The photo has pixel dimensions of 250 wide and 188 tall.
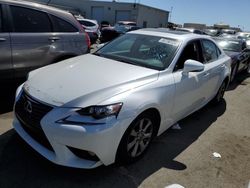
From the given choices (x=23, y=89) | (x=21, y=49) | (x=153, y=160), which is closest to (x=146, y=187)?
(x=153, y=160)

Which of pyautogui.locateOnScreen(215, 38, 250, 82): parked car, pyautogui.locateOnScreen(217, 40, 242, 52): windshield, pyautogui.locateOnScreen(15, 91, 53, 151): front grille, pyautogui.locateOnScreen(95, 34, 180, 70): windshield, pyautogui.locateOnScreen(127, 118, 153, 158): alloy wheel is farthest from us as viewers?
pyautogui.locateOnScreen(217, 40, 242, 52): windshield

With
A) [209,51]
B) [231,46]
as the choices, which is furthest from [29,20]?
[231,46]

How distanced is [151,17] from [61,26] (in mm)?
43757

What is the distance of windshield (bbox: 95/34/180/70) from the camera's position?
12.3 ft

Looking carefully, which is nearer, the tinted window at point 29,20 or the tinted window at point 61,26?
the tinted window at point 29,20

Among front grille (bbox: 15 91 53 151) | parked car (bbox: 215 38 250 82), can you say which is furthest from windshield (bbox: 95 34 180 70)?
parked car (bbox: 215 38 250 82)

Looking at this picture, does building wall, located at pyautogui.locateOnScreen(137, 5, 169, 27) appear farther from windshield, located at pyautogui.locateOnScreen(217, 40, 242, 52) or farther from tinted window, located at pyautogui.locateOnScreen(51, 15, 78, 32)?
tinted window, located at pyautogui.locateOnScreen(51, 15, 78, 32)

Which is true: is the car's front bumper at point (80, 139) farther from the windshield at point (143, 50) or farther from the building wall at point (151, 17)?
the building wall at point (151, 17)

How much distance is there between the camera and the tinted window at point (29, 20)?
4590mm

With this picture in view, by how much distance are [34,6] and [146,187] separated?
378 centimetres

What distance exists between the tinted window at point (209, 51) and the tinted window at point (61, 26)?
8.62 feet

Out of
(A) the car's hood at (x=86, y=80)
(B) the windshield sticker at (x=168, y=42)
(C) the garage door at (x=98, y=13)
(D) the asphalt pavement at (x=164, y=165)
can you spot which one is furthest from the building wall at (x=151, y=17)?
(A) the car's hood at (x=86, y=80)

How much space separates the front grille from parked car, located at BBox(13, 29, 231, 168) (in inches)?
0.4

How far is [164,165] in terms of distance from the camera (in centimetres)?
335
